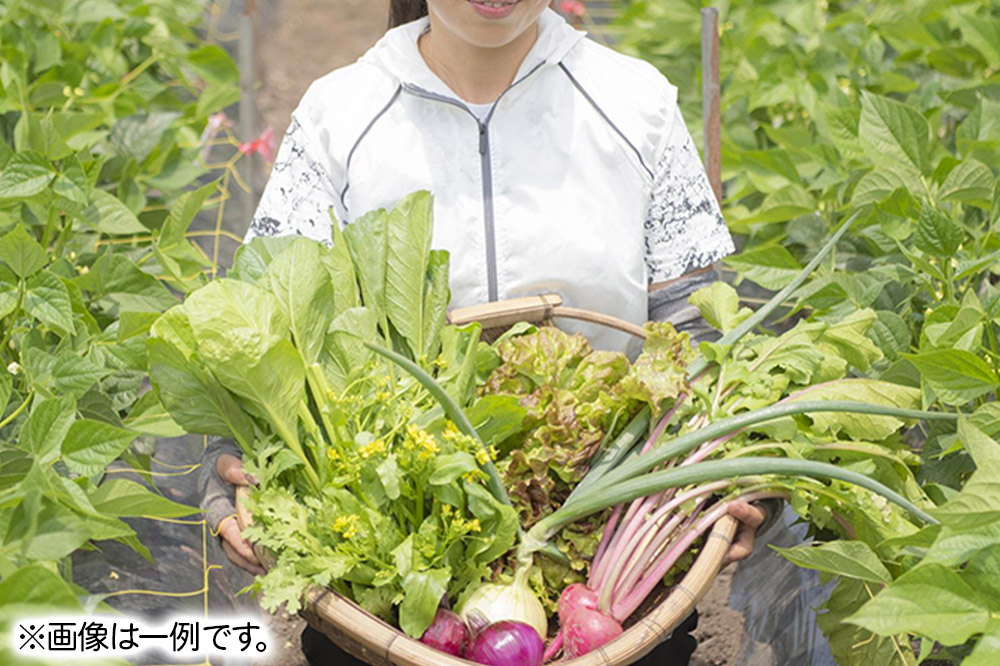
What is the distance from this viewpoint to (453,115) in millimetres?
1797

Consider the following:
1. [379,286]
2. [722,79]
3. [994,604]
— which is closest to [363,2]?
[722,79]

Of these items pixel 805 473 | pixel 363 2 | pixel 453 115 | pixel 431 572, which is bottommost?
pixel 363 2

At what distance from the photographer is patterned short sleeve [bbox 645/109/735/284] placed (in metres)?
1.84

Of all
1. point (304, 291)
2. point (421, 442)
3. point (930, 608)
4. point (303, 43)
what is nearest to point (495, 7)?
point (304, 291)

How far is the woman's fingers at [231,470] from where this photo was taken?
4.91 feet

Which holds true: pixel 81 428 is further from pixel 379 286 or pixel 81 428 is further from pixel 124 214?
pixel 124 214

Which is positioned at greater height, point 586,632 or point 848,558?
point 848,558

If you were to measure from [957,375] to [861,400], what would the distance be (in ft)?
0.39

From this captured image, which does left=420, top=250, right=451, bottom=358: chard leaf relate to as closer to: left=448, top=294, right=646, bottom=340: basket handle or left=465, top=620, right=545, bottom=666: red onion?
left=448, top=294, right=646, bottom=340: basket handle

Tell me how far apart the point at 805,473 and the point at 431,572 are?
0.43 m

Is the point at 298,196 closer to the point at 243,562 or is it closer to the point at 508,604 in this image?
the point at 243,562

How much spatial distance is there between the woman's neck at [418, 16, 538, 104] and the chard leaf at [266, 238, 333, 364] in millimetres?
431

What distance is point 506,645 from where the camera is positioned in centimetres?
136

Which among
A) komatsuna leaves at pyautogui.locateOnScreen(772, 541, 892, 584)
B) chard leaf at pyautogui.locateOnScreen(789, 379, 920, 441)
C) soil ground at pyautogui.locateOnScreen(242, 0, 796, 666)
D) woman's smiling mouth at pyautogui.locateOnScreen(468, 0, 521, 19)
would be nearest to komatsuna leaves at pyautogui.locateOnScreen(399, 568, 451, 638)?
komatsuna leaves at pyautogui.locateOnScreen(772, 541, 892, 584)
